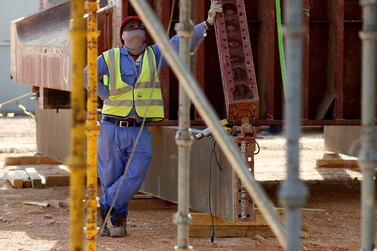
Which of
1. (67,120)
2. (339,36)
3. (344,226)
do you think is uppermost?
(339,36)

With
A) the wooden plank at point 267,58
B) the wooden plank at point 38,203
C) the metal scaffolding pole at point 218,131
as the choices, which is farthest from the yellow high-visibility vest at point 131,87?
the metal scaffolding pole at point 218,131

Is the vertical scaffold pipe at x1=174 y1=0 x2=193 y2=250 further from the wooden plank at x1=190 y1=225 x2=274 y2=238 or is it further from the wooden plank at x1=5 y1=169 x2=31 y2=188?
the wooden plank at x1=5 y1=169 x2=31 y2=188

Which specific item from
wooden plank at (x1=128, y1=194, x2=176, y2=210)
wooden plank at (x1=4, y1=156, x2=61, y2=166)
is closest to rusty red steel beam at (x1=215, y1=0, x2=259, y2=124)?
wooden plank at (x1=128, y1=194, x2=176, y2=210)

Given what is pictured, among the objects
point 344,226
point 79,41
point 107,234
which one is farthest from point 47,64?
point 79,41

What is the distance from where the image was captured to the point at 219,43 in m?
9.00

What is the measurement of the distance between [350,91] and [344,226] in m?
1.50

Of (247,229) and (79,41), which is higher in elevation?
(79,41)

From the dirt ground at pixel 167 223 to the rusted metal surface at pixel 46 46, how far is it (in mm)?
1383

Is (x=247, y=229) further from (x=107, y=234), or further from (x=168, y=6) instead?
(x=168, y=6)

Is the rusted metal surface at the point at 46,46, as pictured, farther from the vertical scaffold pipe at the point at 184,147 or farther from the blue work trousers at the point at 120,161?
the vertical scaffold pipe at the point at 184,147

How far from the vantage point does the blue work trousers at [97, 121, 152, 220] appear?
9.20 m

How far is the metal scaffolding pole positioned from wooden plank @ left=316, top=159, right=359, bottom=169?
36.5ft

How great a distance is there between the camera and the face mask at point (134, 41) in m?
9.24

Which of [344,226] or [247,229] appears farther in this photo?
[344,226]
